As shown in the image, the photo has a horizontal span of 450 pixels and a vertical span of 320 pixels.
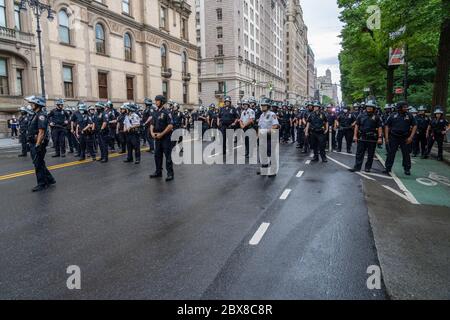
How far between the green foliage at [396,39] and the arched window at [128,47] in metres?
20.6

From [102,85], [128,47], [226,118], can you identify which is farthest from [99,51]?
[226,118]

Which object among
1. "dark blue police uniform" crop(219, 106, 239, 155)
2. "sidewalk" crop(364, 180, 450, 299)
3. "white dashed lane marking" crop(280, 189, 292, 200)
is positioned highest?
"dark blue police uniform" crop(219, 106, 239, 155)

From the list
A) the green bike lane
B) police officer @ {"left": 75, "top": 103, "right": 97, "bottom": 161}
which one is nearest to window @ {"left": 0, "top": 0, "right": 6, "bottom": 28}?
police officer @ {"left": 75, "top": 103, "right": 97, "bottom": 161}

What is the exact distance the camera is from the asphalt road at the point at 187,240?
3496mm

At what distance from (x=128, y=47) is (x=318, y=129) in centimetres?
2919

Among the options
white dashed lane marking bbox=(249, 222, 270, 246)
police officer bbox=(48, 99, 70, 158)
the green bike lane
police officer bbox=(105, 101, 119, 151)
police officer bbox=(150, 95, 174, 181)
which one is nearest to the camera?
white dashed lane marking bbox=(249, 222, 270, 246)

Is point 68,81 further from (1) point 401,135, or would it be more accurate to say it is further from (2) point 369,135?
(1) point 401,135

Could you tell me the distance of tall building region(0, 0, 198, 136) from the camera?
25.1 m

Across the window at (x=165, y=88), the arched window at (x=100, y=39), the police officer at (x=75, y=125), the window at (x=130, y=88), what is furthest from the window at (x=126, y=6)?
the police officer at (x=75, y=125)

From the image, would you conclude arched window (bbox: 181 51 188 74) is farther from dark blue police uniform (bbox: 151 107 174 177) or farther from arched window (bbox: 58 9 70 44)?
dark blue police uniform (bbox: 151 107 174 177)

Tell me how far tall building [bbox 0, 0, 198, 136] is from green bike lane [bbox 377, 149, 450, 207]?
83.0 ft

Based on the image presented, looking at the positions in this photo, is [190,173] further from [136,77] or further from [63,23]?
[136,77]
